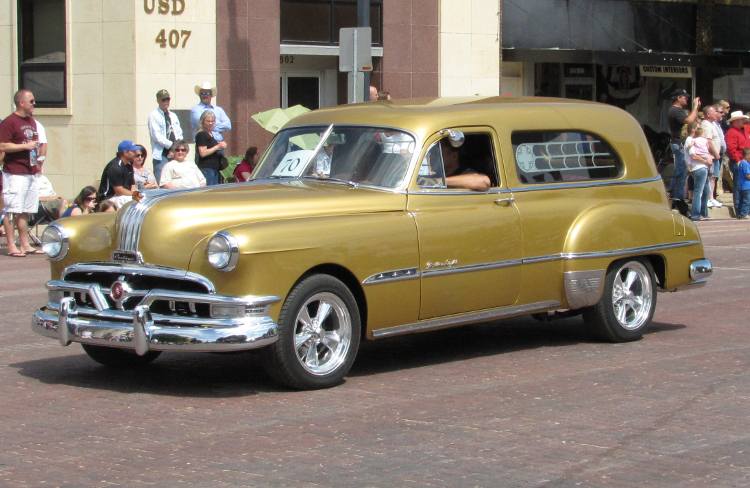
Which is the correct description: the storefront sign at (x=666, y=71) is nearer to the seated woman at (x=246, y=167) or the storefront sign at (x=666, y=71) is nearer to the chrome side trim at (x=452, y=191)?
the seated woman at (x=246, y=167)

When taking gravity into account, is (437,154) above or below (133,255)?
above

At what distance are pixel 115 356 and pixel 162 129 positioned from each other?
10.0m

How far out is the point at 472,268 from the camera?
9203 millimetres

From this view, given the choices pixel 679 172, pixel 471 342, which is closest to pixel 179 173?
pixel 471 342

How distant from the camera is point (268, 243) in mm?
8039

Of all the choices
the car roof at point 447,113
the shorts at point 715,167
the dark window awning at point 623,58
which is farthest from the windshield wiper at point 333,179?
the dark window awning at point 623,58

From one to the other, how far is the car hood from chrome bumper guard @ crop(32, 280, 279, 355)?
0.96 ft

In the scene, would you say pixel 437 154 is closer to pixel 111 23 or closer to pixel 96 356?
pixel 96 356

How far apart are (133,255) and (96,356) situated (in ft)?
3.92

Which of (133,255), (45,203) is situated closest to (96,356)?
(133,255)

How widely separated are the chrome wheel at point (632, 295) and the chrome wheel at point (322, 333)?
8.64 ft

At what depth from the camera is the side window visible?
920cm

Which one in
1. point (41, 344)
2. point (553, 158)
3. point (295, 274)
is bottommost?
point (41, 344)

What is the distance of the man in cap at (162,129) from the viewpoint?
18.8 m
